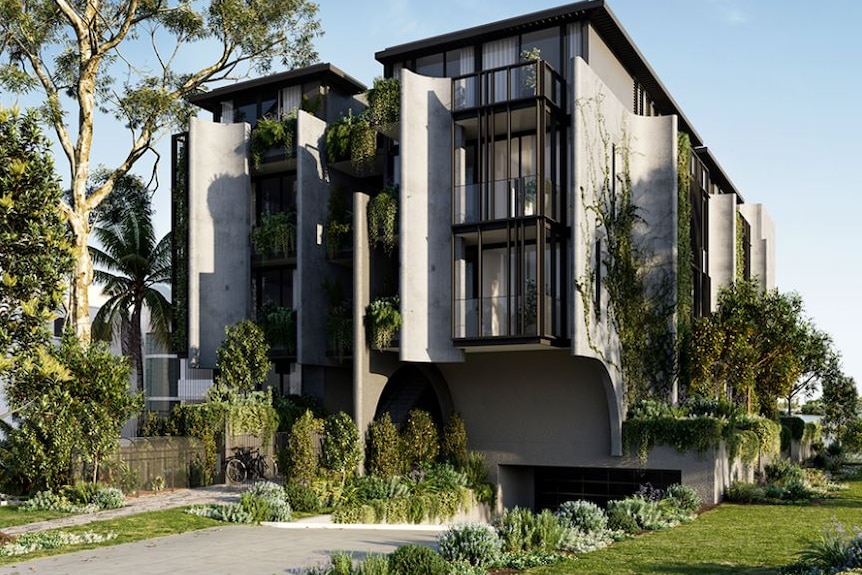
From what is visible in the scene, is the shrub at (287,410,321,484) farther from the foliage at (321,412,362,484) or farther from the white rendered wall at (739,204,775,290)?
the white rendered wall at (739,204,775,290)

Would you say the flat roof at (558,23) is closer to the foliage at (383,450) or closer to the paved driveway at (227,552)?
the foliage at (383,450)

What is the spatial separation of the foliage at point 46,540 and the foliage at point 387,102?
1453cm

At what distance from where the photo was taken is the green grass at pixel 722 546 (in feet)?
42.1

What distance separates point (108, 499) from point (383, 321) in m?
8.28

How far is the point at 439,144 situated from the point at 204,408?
33.4 feet

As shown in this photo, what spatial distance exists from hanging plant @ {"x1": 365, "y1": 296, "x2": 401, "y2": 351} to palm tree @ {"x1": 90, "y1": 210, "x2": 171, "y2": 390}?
17057 mm

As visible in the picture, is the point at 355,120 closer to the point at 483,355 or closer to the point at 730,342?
the point at 483,355

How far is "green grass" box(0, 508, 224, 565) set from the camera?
16.0 meters

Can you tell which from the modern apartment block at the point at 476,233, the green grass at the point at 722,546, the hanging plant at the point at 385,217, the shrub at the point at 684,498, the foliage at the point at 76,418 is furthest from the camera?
the hanging plant at the point at 385,217

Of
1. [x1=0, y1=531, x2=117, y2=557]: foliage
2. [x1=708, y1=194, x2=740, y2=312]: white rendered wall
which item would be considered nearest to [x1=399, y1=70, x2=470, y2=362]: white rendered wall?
[x1=0, y1=531, x2=117, y2=557]: foliage

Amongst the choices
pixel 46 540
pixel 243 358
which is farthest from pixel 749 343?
pixel 46 540

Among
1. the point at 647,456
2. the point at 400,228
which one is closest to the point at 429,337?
the point at 400,228

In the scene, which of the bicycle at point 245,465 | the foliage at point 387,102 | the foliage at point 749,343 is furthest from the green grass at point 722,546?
the foliage at point 387,102

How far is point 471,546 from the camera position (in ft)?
42.9
